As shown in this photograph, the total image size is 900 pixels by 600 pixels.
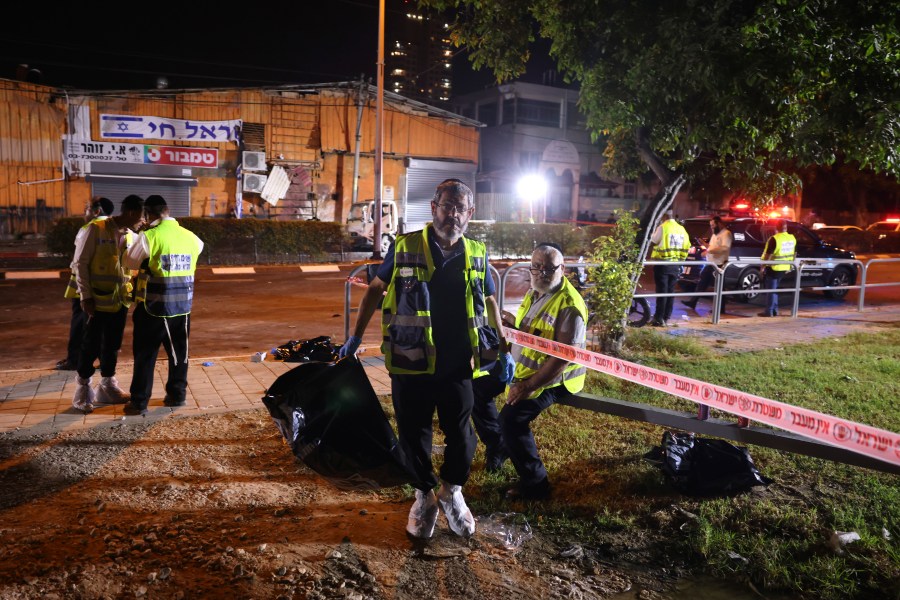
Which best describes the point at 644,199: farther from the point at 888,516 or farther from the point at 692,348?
the point at 888,516

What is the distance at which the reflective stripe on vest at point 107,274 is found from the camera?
5.91 metres

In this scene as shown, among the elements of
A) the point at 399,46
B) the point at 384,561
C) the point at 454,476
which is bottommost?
the point at 384,561

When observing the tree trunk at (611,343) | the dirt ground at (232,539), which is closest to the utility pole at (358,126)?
the tree trunk at (611,343)

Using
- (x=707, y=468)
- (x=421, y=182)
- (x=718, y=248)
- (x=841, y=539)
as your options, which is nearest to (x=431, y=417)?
(x=707, y=468)

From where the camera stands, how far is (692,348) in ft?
29.2

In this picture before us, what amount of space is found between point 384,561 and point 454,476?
0.58 meters

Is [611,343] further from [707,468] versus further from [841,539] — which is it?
[841,539]

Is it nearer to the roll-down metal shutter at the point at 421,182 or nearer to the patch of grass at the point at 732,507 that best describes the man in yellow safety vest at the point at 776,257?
the patch of grass at the point at 732,507

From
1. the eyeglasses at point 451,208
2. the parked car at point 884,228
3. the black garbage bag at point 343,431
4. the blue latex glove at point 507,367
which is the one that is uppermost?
the parked car at point 884,228

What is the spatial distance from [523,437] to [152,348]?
333 cm

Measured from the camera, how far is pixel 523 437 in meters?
4.30

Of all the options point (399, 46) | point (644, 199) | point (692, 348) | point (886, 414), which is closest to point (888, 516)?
point (886, 414)

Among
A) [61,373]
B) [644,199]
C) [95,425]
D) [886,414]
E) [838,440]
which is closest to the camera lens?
[838,440]

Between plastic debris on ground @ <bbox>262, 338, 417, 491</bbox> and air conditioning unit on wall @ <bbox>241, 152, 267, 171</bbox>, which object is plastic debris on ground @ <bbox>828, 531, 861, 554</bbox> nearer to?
plastic debris on ground @ <bbox>262, 338, 417, 491</bbox>
